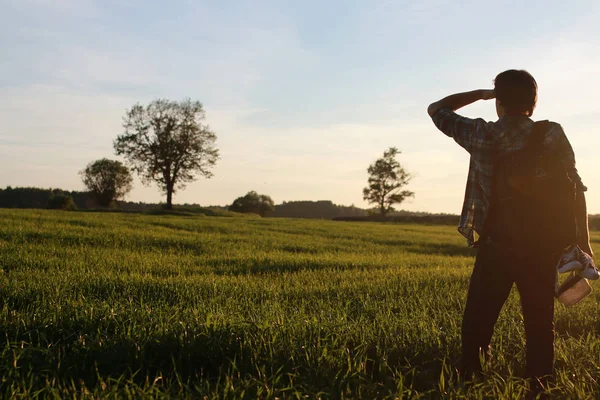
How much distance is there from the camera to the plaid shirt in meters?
3.45

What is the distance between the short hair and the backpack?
0.18m

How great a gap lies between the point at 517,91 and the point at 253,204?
64.4m

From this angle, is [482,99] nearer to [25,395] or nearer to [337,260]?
[25,395]

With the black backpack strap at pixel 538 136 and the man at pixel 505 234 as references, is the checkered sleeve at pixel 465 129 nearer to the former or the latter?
the man at pixel 505 234

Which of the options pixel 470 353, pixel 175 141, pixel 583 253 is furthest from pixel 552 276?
pixel 175 141

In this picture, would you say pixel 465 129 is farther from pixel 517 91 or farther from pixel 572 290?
pixel 572 290

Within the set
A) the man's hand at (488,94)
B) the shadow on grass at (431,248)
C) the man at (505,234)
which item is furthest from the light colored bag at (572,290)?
the shadow on grass at (431,248)

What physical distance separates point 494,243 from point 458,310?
3113 mm

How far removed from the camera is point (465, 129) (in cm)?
362

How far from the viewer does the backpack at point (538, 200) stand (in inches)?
136

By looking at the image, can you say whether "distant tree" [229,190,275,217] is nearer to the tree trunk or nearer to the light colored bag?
the tree trunk

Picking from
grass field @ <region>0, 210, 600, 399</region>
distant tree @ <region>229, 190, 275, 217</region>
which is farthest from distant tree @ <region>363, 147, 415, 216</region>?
grass field @ <region>0, 210, 600, 399</region>

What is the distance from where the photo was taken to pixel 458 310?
6391 mm

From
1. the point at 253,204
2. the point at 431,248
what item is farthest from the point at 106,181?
the point at 431,248
